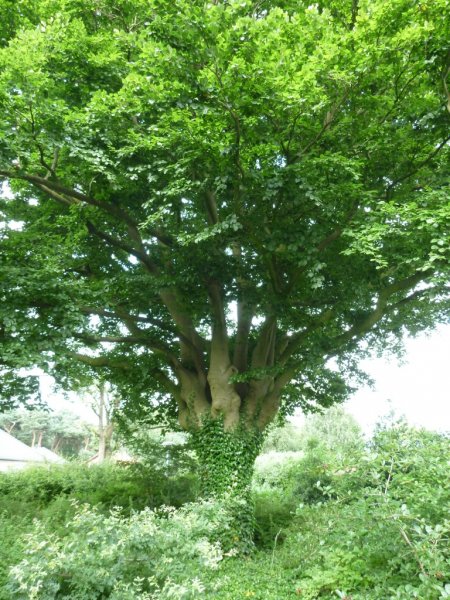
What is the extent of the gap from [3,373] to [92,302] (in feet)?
6.46

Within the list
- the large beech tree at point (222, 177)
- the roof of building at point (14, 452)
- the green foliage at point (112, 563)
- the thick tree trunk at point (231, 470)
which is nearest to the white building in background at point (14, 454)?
the roof of building at point (14, 452)

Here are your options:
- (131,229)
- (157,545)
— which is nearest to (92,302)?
(131,229)

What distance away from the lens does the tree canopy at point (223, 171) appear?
568 cm

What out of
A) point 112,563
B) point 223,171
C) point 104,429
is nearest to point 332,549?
point 112,563

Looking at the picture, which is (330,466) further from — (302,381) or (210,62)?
(302,381)

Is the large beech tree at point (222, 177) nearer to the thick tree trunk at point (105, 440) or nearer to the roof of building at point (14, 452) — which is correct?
the thick tree trunk at point (105, 440)

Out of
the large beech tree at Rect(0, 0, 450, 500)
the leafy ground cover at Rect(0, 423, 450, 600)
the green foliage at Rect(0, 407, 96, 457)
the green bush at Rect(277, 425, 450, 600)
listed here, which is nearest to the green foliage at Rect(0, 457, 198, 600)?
the large beech tree at Rect(0, 0, 450, 500)

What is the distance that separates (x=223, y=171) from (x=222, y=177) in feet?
0.74

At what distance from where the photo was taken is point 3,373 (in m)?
7.82

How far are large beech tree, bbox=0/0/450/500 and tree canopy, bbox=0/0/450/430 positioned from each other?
0.12ft

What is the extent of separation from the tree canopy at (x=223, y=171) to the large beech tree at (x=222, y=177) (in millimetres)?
36

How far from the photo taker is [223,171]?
644cm

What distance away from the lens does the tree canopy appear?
568cm

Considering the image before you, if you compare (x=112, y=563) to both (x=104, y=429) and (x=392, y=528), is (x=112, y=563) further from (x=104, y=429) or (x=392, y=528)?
(x=104, y=429)
